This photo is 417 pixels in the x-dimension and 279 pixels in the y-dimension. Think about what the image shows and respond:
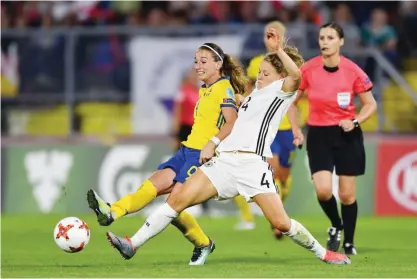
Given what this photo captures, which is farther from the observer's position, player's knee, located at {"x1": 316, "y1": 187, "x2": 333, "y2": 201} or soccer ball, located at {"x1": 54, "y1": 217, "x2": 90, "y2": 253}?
player's knee, located at {"x1": 316, "y1": 187, "x2": 333, "y2": 201}

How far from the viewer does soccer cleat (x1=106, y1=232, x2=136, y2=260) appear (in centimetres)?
1078

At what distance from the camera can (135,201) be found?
37.1 ft

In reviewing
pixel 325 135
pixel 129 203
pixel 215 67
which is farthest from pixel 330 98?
pixel 129 203

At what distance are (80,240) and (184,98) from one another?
7560 millimetres

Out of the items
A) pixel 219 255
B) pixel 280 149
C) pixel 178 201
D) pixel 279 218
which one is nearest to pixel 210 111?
pixel 178 201

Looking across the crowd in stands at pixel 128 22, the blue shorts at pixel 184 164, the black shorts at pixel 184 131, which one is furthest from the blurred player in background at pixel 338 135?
the crowd in stands at pixel 128 22

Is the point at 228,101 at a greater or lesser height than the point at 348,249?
greater

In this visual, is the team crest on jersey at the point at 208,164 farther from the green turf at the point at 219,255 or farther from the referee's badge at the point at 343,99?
the referee's badge at the point at 343,99

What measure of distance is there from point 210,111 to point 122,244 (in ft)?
4.81

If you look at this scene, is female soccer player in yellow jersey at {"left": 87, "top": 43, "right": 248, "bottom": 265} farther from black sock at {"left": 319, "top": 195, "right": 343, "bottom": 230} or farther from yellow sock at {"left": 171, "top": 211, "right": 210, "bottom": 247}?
black sock at {"left": 319, "top": 195, "right": 343, "bottom": 230}

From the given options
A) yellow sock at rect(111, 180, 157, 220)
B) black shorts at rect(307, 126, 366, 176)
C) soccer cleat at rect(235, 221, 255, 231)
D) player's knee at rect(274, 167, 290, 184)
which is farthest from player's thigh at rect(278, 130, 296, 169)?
yellow sock at rect(111, 180, 157, 220)

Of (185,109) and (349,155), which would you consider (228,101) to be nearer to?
(349,155)

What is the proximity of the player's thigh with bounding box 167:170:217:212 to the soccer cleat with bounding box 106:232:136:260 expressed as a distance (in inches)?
22.3

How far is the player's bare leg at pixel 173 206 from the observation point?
1081 centimetres
